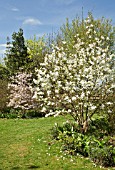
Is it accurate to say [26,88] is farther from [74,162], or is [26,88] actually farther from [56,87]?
[74,162]

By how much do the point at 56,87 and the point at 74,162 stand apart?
120 inches

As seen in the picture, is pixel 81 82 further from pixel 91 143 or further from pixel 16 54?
pixel 16 54

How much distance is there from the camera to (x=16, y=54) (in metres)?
27.8

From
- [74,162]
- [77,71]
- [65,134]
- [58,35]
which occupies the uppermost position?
[58,35]

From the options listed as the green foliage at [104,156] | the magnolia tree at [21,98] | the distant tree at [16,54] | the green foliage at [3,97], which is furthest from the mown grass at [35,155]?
the distant tree at [16,54]

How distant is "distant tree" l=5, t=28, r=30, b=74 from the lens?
27.1m

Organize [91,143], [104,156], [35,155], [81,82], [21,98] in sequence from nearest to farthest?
[104,156] → [91,143] → [35,155] → [81,82] → [21,98]

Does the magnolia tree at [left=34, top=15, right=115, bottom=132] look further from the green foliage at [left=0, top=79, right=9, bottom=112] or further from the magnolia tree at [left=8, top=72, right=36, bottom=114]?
the green foliage at [left=0, top=79, right=9, bottom=112]

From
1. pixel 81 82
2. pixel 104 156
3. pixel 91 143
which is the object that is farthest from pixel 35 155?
pixel 81 82

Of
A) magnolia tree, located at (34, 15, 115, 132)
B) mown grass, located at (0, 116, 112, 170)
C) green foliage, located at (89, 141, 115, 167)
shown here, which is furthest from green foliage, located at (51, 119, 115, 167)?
magnolia tree, located at (34, 15, 115, 132)

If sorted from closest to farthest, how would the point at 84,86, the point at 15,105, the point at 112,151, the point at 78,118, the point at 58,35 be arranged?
the point at 112,151 → the point at 84,86 → the point at 78,118 → the point at 15,105 → the point at 58,35

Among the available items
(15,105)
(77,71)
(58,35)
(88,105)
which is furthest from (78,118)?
(58,35)

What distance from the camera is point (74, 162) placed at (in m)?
7.46

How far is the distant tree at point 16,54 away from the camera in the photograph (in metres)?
27.1
